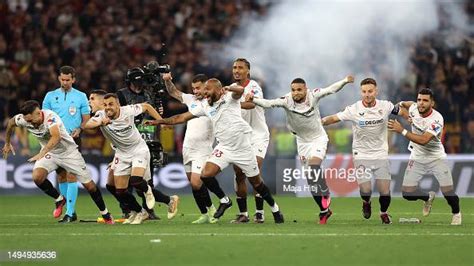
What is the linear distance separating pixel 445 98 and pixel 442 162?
8535 millimetres

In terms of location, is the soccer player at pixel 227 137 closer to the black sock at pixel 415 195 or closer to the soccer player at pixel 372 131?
the soccer player at pixel 372 131

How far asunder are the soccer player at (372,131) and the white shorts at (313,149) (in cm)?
31

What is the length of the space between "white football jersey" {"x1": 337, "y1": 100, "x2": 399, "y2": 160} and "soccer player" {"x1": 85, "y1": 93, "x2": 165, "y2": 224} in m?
2.82

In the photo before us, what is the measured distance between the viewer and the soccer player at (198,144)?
16.7 meters

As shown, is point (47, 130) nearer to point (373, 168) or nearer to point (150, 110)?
point (150, 110)

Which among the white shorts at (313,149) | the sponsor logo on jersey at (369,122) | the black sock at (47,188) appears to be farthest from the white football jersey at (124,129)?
the sponsor logo on jersey at (369,122)

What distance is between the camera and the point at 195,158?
1708 centimetres

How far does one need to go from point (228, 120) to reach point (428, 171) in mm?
3033

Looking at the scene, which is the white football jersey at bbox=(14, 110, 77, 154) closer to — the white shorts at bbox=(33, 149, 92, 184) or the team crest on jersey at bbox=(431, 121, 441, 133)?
the white shorts at bbox=(33, 149, 92, 184)

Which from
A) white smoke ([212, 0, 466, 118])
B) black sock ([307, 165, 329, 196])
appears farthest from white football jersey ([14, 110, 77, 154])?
white smoke ([212, 0, 466, 118])

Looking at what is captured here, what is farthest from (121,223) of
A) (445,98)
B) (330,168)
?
(445,98)

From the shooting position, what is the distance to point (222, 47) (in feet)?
90.2

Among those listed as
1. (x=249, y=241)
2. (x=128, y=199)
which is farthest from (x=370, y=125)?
(x=249, y=241)

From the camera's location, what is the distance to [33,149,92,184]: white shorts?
16.7 meters
